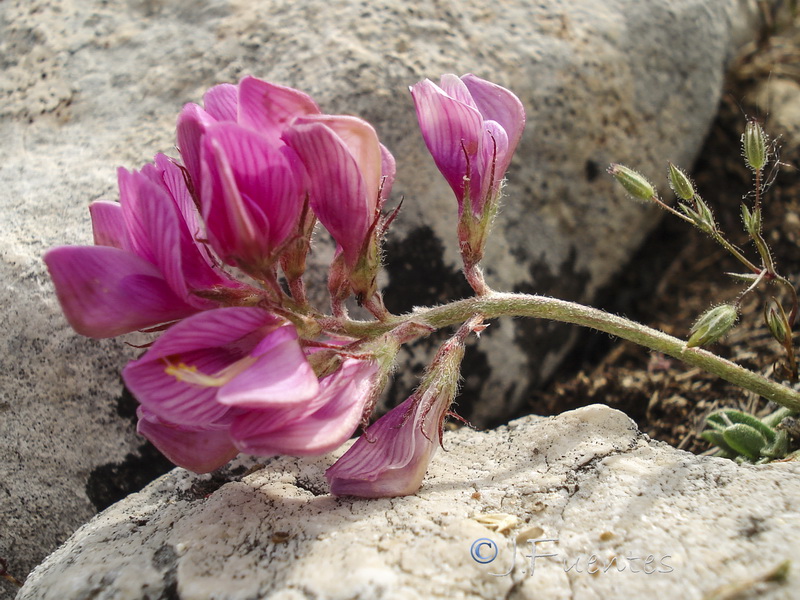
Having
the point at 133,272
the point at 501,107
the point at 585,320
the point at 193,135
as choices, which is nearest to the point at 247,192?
the point at 193,135

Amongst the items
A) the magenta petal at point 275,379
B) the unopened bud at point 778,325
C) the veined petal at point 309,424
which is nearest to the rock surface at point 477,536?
the veined petal at point 309,424

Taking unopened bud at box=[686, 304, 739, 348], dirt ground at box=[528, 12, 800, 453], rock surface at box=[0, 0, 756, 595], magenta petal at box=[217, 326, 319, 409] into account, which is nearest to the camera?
magenta petal at box=[217, 326, 319, 409]

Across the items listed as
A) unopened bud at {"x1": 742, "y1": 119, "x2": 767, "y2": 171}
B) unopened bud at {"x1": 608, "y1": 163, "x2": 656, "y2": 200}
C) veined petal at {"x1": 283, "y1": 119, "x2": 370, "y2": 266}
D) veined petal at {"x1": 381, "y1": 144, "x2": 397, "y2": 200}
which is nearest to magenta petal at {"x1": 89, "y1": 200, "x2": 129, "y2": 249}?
veined petal at {"x1": 283, "y1": 119, "x2": 370, "y2": 266}

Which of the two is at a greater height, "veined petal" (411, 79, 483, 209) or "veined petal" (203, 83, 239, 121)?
"veined petal" (203, 83, 239, 121)

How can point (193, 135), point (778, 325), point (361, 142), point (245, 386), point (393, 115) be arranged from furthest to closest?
1. point (393, 115)
2. point (778, 325)
3. point (361, 142)
4. point (193, 135)
5. point (245, 386)

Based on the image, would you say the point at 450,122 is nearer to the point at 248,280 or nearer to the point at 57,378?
the point at 248,280

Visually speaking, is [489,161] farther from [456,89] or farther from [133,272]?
[133,272]

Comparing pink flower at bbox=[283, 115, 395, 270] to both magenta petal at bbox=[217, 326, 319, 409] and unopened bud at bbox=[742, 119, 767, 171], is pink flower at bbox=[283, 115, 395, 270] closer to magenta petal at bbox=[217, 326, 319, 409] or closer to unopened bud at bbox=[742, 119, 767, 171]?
magenta petal at bbox=[217, 326, 319, 409]
